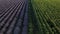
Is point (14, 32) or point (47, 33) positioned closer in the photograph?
point (47, 33)

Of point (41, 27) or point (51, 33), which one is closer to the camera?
point (51, 33)

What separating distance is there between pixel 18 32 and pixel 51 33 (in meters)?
2.16

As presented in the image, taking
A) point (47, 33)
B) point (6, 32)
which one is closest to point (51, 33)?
point (47, 33)

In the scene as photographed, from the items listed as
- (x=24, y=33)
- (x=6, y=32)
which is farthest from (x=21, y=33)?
(x=6, y=32)

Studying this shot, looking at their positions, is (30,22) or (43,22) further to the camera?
(30,22)

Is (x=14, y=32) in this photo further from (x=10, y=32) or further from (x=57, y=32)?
(x=57, y=32)

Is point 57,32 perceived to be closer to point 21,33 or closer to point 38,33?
point 38,33

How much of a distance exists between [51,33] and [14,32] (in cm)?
238

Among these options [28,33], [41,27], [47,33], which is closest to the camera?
[47,33]

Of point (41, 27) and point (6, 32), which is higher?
point (6, 32)

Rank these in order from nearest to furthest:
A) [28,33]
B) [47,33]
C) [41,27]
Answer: [47,33] → [28,33] → [41,27]

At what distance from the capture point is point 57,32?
12.3 metres

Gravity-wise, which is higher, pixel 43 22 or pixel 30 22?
pixel 43 22

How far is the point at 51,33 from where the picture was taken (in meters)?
11.4
